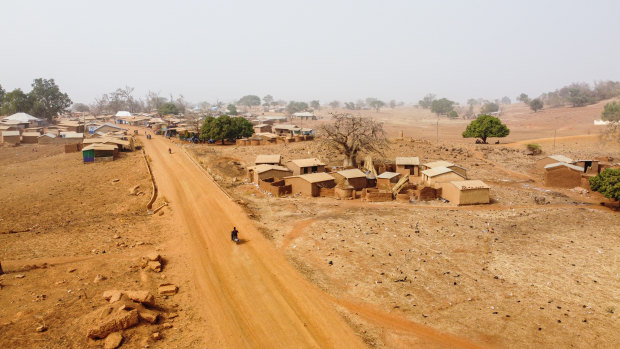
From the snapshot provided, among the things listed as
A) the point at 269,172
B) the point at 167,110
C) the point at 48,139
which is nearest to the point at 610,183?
the point at 269,172

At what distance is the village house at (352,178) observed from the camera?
32812mm

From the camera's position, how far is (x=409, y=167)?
1521 inches

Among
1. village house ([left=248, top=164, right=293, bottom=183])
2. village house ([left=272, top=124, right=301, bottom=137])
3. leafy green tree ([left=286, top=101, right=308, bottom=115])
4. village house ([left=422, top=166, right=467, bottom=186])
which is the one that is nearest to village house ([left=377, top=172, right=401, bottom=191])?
village house ([left=422, top=166, right=467, bottom=186])

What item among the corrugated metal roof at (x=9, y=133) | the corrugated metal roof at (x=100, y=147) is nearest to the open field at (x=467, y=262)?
the corrugated metal roof at (x=100, y=147)

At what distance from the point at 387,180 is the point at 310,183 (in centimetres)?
784

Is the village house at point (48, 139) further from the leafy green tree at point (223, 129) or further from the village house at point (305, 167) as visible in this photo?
the village house at point (305, 167)

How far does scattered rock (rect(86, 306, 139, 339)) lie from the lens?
37.3ft

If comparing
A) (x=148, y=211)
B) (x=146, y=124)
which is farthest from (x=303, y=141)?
(x=146, y=124)

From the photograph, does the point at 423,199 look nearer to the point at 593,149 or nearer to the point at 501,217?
the point at 501,217

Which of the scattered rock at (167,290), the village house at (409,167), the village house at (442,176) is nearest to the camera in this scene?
the scattered rock at (167,290)

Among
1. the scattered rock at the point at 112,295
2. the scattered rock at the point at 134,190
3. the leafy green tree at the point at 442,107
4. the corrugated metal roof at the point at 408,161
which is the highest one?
the leafy green tree at the point at 442,107

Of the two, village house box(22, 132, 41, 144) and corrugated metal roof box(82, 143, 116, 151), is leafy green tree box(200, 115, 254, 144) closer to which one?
corrugated metal roof box(82, 143, 116, 151)

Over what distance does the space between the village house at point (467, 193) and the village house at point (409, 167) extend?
322 inches

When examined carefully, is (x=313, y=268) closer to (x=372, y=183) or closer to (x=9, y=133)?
(x=372, y=183)
